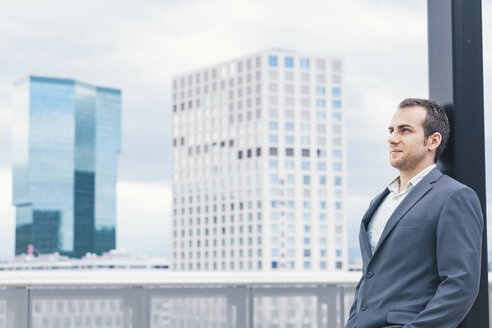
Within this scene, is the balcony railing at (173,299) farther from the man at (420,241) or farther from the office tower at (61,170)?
the office tower at (61,170)

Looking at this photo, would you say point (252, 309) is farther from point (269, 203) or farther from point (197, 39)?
point (197, 39)

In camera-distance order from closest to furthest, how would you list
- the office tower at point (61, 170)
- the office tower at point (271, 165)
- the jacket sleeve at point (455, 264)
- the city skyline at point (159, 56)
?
the jacket sleeve at point (455, 264)
the office tower at point (271, 165)
the office tower at point (61, 170)
the city skyline at point (159, 56)

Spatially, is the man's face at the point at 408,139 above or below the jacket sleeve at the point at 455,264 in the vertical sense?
above

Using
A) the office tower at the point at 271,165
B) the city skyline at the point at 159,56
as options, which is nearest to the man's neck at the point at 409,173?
the office tower at the point at 271,165

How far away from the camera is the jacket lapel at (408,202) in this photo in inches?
55.0

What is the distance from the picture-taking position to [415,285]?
136 centimetres

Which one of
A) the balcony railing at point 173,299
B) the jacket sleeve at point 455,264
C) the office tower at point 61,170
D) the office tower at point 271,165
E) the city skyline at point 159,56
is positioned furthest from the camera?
the city skyline at point 159,56

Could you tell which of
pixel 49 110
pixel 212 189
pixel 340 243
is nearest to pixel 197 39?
pixel 49 110

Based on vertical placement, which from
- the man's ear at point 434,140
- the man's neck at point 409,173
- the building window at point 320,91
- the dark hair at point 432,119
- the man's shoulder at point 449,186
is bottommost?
the man's shoulder at point 449,186

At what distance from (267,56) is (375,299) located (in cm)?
9471

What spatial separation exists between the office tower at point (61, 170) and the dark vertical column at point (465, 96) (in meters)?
111

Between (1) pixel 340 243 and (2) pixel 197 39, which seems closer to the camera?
(1) pixel 340 243

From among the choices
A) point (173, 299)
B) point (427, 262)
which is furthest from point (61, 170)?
point (427, 262)

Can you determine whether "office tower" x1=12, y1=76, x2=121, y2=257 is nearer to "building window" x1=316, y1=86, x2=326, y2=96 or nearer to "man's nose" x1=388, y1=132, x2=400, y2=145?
"building window" x1=316, y1=86, x2=326, y2=96
